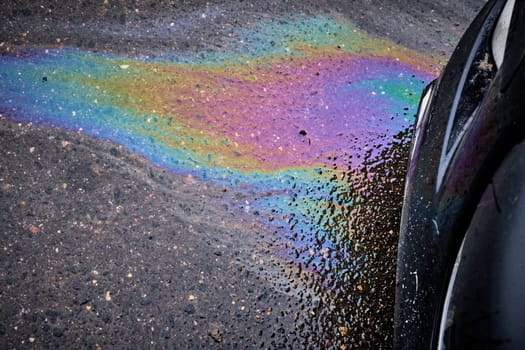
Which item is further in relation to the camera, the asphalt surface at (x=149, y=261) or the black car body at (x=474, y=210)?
the asphalt surface at (x=149, y=261)

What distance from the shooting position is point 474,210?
128 cm

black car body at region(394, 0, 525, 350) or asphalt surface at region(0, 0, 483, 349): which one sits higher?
black car body at region(394, 0, 525, 350)

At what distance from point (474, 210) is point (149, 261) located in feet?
4.63

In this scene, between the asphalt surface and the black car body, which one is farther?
the asphalt surface

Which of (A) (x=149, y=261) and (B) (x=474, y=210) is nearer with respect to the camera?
(B) (x=474, y=210)

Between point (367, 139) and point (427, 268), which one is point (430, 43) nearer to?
point (367, 139)

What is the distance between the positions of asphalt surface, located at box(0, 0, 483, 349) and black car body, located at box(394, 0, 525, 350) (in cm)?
56

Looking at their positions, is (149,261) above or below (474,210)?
below

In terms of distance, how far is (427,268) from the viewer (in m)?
1.43

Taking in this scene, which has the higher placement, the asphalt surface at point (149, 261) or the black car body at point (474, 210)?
the black car body at point (474, 210)

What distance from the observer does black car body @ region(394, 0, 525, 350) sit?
118 centimetres

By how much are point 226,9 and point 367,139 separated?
1.11m

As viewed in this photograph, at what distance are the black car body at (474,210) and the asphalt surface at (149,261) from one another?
564 mm

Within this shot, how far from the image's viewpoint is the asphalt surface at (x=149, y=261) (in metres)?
2.06
